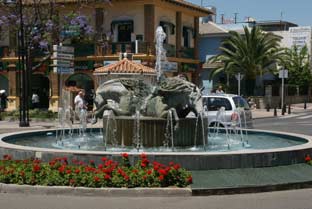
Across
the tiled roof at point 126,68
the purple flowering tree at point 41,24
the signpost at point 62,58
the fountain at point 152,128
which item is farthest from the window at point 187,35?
the fountain at point 152,128

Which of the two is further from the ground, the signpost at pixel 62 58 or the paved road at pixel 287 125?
the signpost at pixel 62 58

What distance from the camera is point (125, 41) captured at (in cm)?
4122

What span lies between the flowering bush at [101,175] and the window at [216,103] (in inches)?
468

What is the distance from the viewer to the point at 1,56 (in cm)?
4597

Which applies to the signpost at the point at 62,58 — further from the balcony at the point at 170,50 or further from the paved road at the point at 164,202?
the paved road at the point at 164,202

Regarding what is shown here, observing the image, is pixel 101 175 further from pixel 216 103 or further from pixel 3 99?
pixel 3 99

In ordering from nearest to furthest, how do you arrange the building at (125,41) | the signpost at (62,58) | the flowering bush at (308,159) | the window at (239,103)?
the flowering bush at (308,159)
the window at (239,103)
the signpost at (62,58)
the building at (125,41)

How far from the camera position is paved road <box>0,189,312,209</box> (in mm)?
Result: 8734

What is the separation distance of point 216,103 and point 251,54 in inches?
1083

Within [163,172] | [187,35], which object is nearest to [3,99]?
[187,35]

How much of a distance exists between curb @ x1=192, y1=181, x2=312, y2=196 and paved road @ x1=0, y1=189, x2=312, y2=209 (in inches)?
4.7

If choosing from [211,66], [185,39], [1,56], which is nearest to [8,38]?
[1,56]

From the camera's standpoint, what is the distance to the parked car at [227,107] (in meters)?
21.5

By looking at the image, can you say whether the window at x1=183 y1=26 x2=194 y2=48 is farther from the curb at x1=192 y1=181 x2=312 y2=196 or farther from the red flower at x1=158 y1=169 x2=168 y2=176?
the red flower at x1=158 y1=169 x2=168 y2=176
